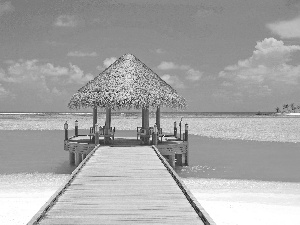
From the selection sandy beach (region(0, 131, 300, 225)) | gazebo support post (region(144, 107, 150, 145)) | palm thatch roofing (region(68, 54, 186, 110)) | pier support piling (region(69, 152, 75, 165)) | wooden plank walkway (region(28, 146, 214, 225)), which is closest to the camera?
wooden plank walkway (region(28, 146, 214, 225))

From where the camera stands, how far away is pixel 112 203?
309 inches

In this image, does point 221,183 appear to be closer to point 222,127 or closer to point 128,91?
point 128,91

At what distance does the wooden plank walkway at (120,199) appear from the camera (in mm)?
6848

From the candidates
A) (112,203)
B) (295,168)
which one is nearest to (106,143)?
(295,168)

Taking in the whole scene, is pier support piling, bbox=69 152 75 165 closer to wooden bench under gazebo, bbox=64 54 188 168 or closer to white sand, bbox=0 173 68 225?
wooden bench under gazebo, bbox=64 54 188 168

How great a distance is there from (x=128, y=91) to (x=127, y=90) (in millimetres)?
86

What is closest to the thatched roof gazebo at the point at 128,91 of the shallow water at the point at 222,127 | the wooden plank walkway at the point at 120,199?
the wooden plank walkway at the point at 120,199

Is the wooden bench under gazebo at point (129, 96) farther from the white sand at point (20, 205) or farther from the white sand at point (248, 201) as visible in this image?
the white sand at point (20, 205)

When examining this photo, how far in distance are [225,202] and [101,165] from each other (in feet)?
11.8

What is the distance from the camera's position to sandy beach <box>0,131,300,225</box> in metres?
11.4

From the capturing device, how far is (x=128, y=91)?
57.3ft

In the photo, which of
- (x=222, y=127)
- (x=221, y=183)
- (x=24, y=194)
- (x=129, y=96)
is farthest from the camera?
(x=222, y=127)

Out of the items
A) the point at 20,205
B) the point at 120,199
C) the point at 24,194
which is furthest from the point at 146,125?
the point at 120,199

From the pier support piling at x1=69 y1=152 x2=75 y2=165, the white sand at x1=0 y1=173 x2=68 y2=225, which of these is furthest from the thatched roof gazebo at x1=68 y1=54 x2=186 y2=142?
the white sand at x1=0 y1=173 x2=68 y2=225
